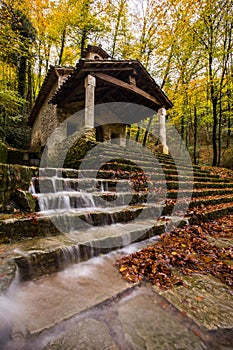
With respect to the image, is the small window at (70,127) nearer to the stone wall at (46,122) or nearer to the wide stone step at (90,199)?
the stone wall at (46,122)

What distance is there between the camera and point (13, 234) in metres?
2.05

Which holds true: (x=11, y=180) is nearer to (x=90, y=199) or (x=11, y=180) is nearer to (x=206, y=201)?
(x=90, y=199)

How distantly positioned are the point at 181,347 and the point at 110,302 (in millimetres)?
545

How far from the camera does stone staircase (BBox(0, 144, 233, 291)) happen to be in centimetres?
179

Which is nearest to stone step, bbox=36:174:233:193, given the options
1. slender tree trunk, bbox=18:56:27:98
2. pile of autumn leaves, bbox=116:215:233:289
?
pile of autumn leaves, bbox=116:215:233:289

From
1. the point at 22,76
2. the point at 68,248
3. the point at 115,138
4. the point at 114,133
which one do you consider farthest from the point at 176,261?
the point at 22,76

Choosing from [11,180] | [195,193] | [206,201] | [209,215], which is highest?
[11,180]

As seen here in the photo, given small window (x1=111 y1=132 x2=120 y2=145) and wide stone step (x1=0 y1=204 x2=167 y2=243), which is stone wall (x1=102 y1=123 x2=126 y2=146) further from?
wide stone step (x1=0 y1=204 x2=167 y2=243)

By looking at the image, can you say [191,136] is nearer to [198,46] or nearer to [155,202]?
[198,46]

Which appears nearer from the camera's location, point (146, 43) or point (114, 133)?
point (114, 133)

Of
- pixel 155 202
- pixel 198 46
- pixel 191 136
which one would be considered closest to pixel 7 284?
pixel 155 202

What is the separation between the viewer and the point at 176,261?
6.90ft

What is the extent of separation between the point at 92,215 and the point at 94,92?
8.19 m

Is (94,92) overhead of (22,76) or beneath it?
beneath
